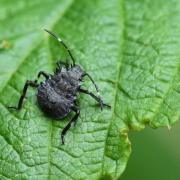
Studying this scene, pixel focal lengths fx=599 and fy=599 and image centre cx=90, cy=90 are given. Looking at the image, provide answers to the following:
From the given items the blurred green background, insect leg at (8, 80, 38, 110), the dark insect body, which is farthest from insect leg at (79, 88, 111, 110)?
the blurred green background

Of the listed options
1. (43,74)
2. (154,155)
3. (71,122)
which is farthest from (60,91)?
(154,155)

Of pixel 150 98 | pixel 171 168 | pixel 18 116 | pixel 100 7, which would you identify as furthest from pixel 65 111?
pixel 171 168

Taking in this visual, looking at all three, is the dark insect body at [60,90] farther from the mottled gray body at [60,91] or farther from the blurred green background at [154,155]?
the blurred green background at [154,155]

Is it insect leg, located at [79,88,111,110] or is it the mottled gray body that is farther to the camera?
the mottled gray body

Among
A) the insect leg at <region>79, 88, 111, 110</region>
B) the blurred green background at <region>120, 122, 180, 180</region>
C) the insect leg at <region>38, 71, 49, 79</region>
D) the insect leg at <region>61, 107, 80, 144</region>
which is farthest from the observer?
the blurred green background at <region>120, 122, 180, 180</region>

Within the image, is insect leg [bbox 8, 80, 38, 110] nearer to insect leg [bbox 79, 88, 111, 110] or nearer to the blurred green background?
insect leg [bbox 79, 88, 111, 110]

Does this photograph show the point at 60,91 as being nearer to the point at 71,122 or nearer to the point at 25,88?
the point at 25,88

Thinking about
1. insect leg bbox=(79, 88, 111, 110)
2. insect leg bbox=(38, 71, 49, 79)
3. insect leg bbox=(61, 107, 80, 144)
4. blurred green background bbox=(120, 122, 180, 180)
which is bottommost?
blurred green background bbox=(120, 122, 180, 180)
